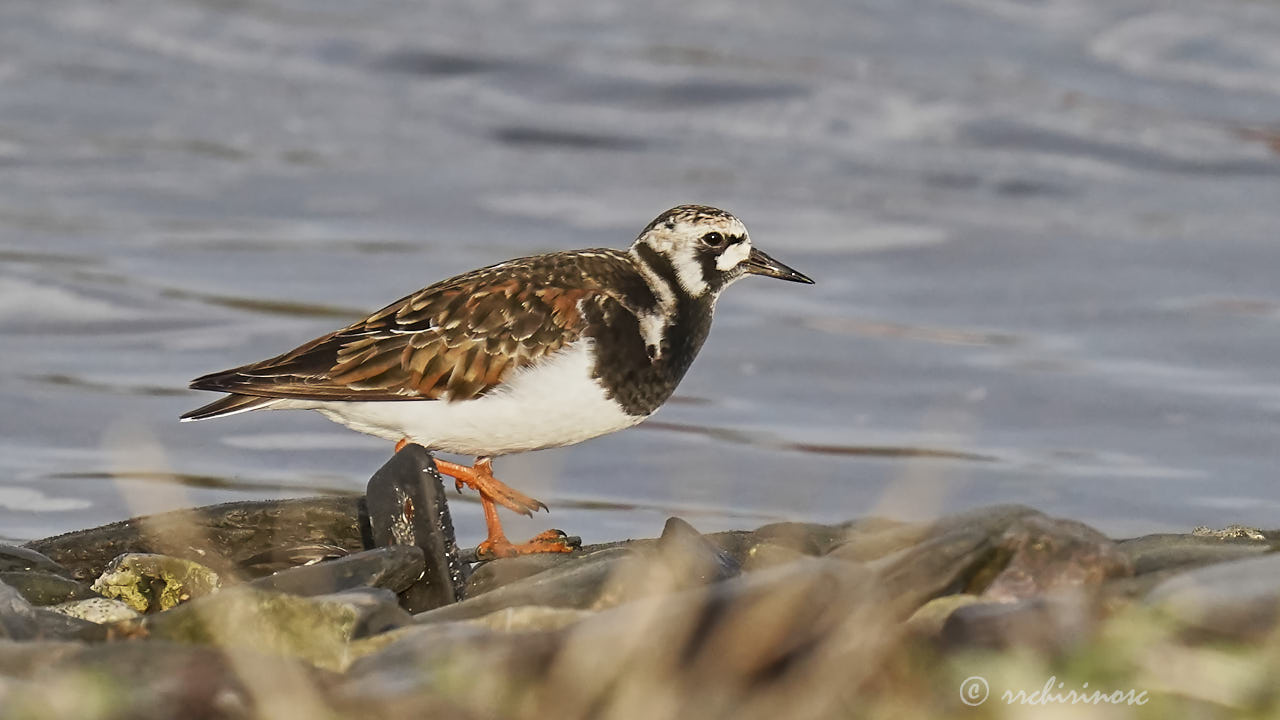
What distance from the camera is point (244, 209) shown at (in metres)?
12.8

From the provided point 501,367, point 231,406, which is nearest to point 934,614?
point 501,367

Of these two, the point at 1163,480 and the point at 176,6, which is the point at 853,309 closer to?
the point at 1163,480

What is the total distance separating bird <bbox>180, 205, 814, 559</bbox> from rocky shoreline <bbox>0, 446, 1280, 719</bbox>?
95 cm

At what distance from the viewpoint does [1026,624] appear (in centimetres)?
355

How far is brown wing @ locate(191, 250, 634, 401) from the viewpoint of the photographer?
222 inches

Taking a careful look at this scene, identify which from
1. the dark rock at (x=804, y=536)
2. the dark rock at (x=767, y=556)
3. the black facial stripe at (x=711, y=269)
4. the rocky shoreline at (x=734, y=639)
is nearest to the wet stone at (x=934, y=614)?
the rocky shoreline at (x=734, y=639)

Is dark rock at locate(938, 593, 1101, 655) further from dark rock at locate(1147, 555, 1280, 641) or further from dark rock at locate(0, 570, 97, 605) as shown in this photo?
dark rock at locate(0, 570, 97, 605)

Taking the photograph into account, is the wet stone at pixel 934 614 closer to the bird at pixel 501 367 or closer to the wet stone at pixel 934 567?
the wet stone at pixel 934 567

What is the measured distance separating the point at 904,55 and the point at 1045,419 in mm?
10079

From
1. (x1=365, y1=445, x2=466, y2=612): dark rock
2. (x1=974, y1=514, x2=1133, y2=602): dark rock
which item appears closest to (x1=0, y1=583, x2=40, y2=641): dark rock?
(x1=365, y1=445, x2=466, y2=612): dark rock

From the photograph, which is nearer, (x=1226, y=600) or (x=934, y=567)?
(x=1226, y=600)

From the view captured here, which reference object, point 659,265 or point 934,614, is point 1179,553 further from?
point 659,265

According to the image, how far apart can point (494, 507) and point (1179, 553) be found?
90.4 inches

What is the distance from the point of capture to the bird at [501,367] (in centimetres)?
555
